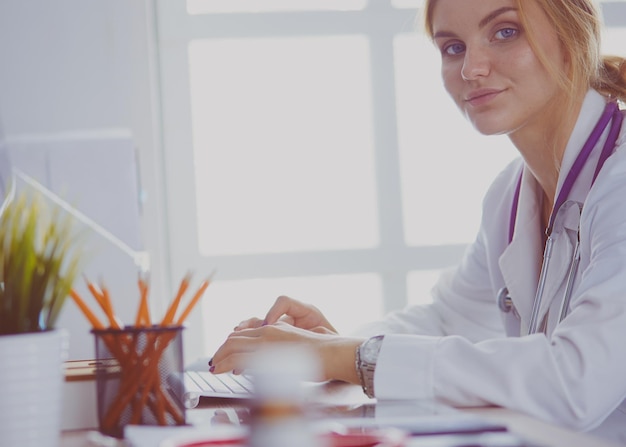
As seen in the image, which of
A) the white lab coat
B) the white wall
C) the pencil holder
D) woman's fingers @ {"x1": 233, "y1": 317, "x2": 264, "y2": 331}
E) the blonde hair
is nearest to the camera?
the pencil holder

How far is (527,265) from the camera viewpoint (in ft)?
5.51

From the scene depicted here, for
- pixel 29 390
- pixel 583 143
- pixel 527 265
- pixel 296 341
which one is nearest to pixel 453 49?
pixel 583 143

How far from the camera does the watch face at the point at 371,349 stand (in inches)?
45.3

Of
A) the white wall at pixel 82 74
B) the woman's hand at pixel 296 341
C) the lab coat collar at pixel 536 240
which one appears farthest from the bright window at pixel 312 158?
the woman's hand at pixel 296 341

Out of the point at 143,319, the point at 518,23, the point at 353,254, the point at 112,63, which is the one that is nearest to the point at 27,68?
the point at 112,63

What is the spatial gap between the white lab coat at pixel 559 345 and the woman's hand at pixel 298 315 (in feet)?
0.49

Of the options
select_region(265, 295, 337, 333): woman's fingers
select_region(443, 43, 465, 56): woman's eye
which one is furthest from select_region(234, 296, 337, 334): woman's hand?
select_region(443, 43, 465, 56): woman's eye

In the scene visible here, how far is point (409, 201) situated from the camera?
3410 mm

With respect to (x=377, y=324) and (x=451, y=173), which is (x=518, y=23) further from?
(x=451, y=173)

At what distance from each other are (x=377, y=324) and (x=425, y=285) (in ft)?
5.51

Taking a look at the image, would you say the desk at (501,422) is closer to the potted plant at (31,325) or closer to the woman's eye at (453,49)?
the potted plant at (31,325)

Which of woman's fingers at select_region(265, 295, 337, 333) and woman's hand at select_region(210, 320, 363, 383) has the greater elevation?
woman's fingers at select_region(265, 295, 337, 333)

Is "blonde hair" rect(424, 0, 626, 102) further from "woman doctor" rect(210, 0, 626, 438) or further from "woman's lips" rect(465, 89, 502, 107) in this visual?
"woman's lips" rect(465, 89, 502, 107)

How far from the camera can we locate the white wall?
9.66 feet
